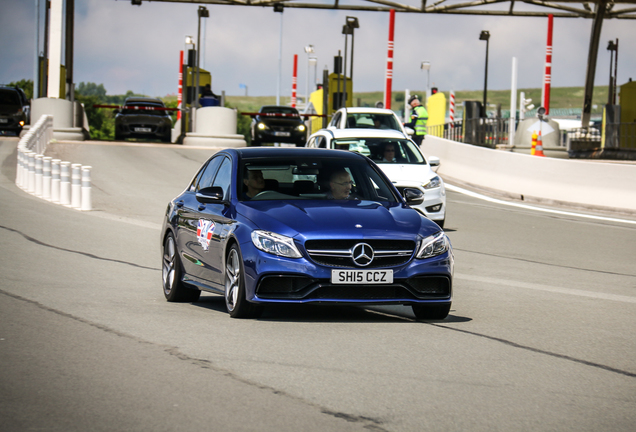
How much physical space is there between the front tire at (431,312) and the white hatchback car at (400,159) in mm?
7905

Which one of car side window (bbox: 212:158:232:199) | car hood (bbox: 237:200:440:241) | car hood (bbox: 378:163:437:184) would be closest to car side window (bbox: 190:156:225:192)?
car side window (bbox: 212:158:232:199)

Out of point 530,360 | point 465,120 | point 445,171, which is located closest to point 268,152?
point 530,360

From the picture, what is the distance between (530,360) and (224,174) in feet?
11.6

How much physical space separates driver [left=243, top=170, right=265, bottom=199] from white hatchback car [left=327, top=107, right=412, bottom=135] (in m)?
15.5

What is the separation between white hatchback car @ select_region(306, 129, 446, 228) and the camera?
1648 cm

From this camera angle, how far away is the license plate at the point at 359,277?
7.62 m

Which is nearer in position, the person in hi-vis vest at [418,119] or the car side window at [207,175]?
the car side window at [207,175]

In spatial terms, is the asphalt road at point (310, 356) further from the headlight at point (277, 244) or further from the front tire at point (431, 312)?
the headlight at point (277, 244)

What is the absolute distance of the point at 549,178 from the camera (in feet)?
78.8

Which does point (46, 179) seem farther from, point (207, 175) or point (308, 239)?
point (308, 239)

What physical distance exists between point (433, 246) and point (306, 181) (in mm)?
1399

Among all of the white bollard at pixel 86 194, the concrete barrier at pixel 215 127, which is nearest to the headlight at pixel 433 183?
the white bollard at pixel 86 194

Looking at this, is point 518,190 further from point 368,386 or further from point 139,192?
point 368,386

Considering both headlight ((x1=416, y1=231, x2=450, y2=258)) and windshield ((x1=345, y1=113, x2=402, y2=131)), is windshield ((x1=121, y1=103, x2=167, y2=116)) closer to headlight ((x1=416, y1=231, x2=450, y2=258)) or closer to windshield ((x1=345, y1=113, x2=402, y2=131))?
windshield ((x1=345, y1=113, x2=402, y2=131))
